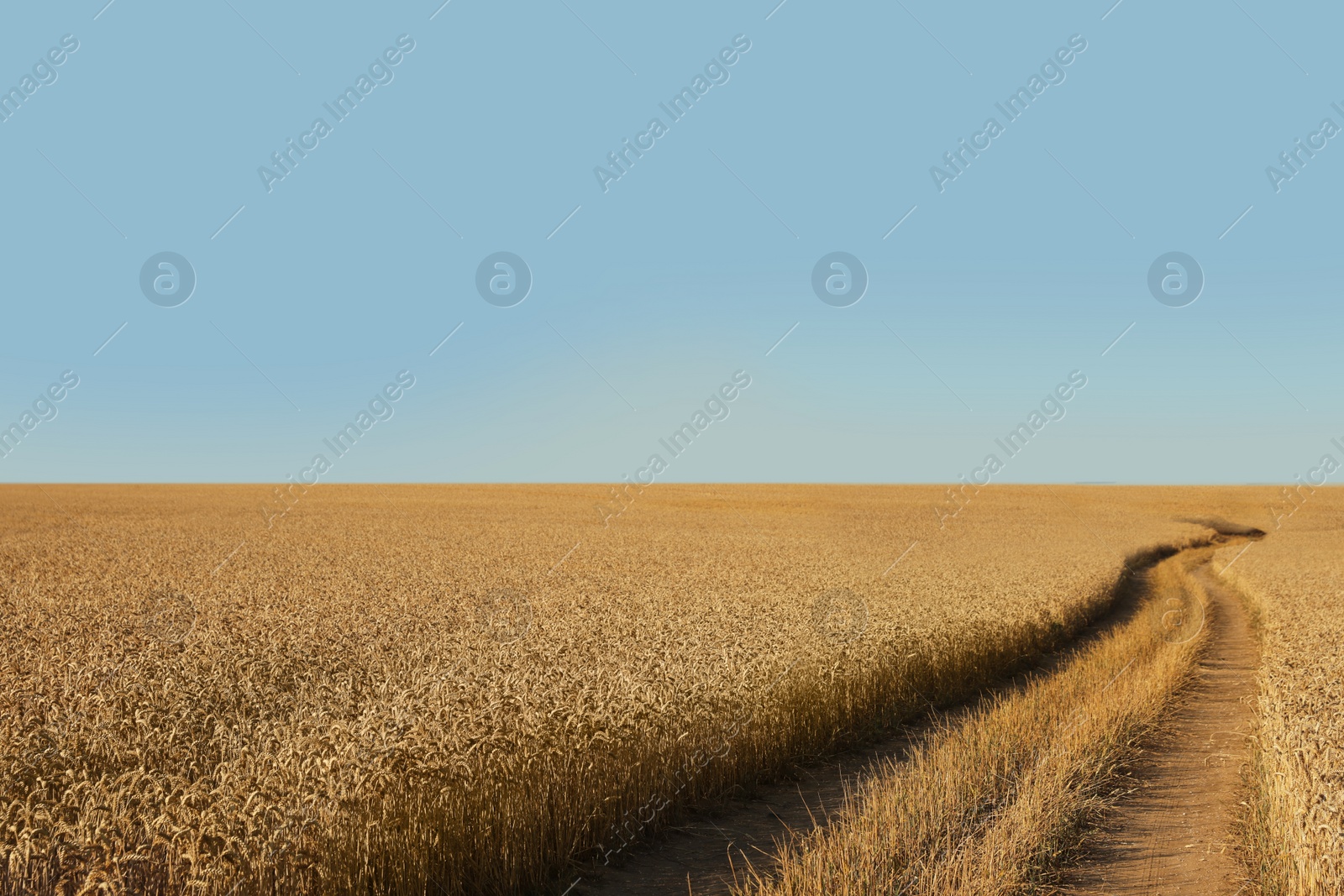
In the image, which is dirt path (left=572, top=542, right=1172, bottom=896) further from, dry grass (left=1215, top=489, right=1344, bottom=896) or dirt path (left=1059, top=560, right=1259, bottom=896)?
dry grass (left=1215, top=489, right=1344, bottom=896)

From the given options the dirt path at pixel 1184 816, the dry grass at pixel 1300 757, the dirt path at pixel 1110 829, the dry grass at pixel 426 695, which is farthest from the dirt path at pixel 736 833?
the dry grass at pixel 1300 757

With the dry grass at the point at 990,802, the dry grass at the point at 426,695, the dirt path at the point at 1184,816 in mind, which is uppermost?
the dry grass at the point at 426,695

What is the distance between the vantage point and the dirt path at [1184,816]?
616 centimetres

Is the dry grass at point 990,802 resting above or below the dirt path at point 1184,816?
above

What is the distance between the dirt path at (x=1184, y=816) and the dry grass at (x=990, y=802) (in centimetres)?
26

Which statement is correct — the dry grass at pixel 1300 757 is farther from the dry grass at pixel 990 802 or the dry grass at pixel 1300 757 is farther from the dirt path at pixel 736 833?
the dirt path at pixel 736 833

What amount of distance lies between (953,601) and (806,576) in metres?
5.30

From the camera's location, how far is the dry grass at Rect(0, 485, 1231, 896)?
488cm

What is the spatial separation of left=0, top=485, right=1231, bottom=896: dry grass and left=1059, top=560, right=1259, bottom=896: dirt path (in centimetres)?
74

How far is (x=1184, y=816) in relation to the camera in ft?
24.8

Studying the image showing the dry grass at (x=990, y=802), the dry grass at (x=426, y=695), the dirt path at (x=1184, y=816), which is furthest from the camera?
the dirt path at (x=1184, y=816)

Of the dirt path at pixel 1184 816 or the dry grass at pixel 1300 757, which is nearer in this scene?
the dry grass at pixel 1300 757

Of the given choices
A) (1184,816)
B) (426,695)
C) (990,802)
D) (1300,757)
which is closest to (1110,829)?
(1184,816)

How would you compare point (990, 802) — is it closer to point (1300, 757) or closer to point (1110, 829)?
point (1110, 829)
